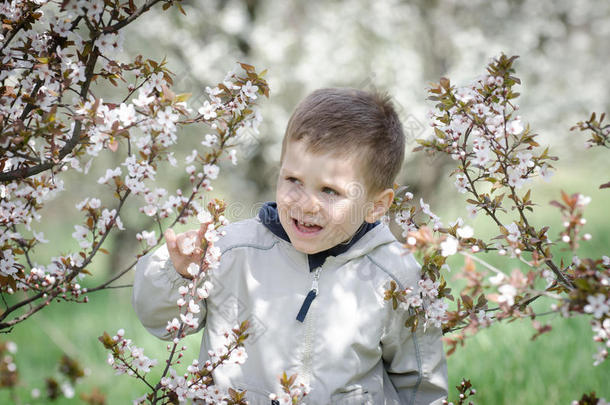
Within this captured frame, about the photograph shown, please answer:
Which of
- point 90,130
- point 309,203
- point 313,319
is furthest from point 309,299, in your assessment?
point 90,130

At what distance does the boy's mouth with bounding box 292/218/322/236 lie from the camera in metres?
2.05

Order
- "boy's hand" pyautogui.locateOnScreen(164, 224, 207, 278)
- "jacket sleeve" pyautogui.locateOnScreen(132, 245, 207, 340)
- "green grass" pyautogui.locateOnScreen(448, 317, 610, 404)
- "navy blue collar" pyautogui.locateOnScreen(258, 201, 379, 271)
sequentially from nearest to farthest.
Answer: "boy's hand" pyautogui.locateOnScreen(164, 224, 207, 278) → "jacket sleeve" pyautogui.locateOnScreen(132, 245, 207, 340) → "navy blue collar" pyautogui.locateOnScreen(258, 201, 379, 271) → "green grass" pyautogui.locateOnScreen(448, 317, 610, 404)

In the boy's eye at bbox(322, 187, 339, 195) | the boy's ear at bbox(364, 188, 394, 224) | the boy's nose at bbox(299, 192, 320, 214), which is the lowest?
the boy's nose at bbox(299, 192, 320, 214)

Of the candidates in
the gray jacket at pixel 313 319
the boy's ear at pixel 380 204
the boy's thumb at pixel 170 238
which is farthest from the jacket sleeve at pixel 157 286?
the boy's ear at pixel 380 204

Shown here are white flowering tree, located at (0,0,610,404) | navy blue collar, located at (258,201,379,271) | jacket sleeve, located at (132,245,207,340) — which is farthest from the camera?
navy blue collar, located at (258,201,379,271)

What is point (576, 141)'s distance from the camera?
680 centimetres

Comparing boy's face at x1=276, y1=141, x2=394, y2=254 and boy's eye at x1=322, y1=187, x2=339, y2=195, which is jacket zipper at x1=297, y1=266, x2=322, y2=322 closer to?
boy's face at x1=276, y1=141, x2=394, y2=254

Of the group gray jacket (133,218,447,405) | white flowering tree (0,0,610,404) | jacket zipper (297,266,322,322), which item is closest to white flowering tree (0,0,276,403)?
white flowering tree (0,0,610,404)

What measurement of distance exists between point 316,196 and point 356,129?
10.9 inches

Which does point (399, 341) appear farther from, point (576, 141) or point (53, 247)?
point (53, 247)

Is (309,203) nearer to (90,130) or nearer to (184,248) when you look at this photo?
(184,248)

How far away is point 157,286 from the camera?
6.46 feet

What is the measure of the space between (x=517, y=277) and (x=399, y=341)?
0.86 m

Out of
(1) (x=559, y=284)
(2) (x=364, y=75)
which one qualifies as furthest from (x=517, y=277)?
(2) (x=364, y=75)
